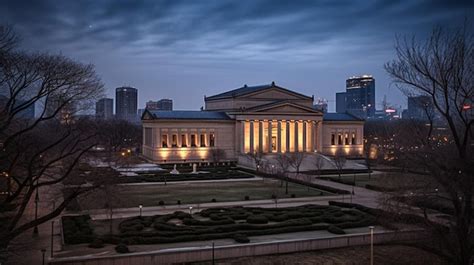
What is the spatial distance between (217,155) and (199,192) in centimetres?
2774

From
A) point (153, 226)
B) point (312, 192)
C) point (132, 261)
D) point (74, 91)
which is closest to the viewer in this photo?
point (74, 91)

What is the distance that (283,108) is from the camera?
264 ft

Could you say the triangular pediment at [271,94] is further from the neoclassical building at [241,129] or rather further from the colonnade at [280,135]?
the colonnade at [280,135]

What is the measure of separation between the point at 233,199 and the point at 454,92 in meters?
27.2

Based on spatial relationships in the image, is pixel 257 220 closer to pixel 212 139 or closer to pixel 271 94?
pixel 212 139

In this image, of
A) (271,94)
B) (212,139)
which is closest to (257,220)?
(212,139)

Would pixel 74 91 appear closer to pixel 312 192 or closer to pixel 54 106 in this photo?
pixel 54 106

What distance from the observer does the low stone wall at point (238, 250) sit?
2152 centimetres

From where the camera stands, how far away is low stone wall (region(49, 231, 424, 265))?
21516 mm

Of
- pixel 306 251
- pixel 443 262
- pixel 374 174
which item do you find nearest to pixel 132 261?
pixel 306 251

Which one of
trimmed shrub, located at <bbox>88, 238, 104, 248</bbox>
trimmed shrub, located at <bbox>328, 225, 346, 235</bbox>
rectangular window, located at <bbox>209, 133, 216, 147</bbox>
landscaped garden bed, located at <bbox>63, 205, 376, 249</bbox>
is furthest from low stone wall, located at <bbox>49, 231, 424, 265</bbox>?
rectangular window, located at <bbox>209, 133, 216, 147</bbox>

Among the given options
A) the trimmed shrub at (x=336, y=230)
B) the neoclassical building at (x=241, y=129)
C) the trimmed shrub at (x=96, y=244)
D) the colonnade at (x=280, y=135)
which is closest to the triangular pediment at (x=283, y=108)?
the neoclassical building at (x=241, y=129)

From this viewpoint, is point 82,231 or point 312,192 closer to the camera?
point 82,231

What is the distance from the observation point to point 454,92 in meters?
17.9
